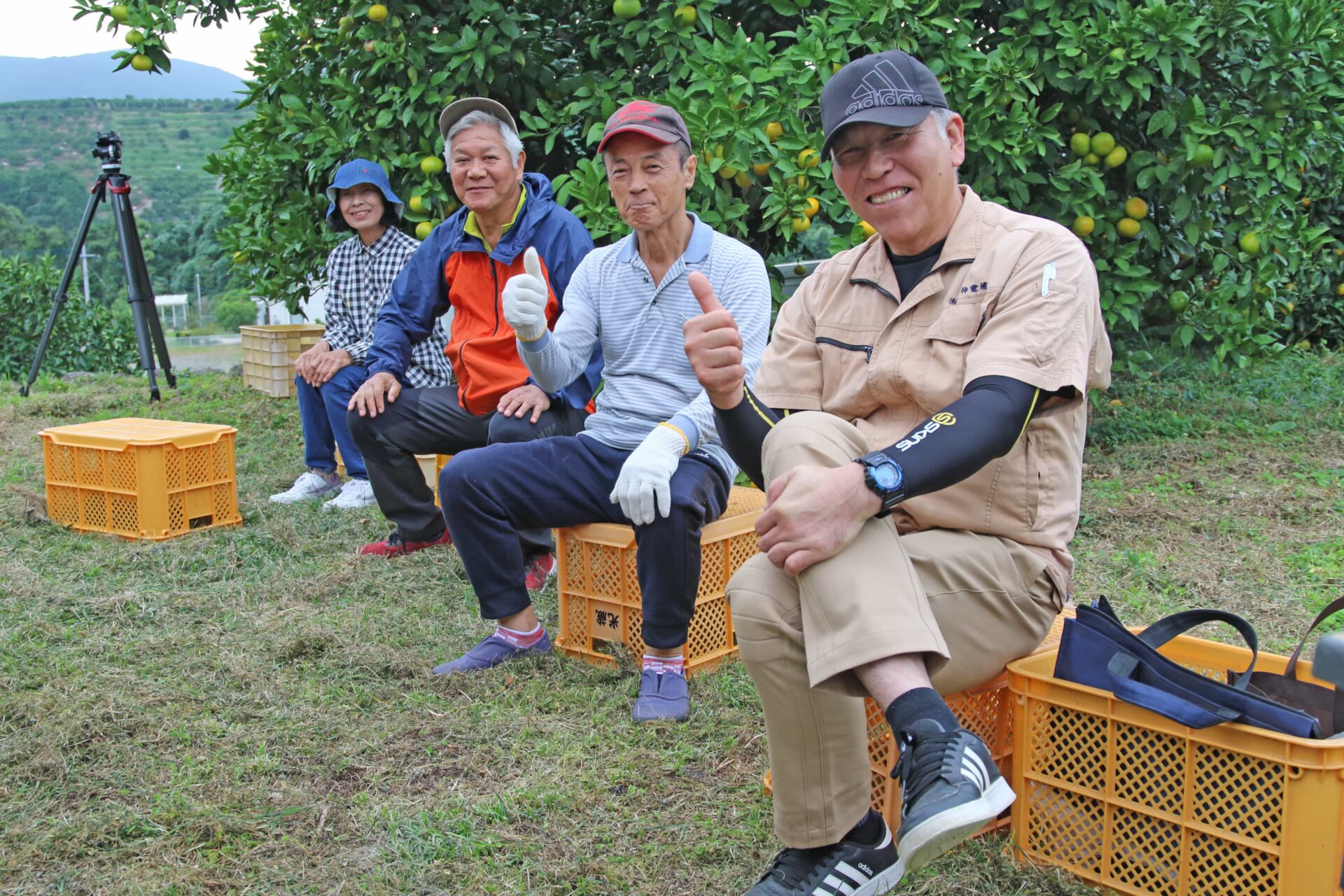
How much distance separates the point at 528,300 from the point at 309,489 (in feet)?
8.18

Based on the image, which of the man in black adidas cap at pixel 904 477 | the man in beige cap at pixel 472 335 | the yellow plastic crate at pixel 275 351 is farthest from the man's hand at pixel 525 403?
the yellow plastic crate at pixel 275 351

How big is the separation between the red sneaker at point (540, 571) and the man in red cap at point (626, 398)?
1.87 feet

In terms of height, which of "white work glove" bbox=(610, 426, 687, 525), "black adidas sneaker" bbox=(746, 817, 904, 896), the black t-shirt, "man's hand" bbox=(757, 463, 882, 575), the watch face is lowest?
"black adidas sneaker" bbox=(746, 817, 904, 896)

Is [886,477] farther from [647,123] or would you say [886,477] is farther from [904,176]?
[647,123]

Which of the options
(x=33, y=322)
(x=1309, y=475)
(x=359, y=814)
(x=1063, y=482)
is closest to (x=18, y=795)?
(x=359, y=814)

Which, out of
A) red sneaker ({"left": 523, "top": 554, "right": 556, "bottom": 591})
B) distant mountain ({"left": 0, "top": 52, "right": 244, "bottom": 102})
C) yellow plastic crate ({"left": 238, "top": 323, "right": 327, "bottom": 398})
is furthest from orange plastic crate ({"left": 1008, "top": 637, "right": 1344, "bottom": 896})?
distant mountain ({"left": 0, "top": 52, "right": 244, "bottom": 102})

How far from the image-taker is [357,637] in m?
3.21

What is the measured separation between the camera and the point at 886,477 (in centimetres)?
172

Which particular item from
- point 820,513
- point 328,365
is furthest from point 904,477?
point 328,365

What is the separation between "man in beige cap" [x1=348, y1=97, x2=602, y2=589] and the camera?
11.5 feet

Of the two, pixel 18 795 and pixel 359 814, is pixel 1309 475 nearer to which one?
pixel 359 814

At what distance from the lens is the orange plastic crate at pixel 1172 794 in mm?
1616

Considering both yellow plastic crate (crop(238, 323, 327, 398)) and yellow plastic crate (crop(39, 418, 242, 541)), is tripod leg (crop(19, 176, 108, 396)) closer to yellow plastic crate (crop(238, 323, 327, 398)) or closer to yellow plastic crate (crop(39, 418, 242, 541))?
yellow plastic crate (crop(238, 323, 327, 398))

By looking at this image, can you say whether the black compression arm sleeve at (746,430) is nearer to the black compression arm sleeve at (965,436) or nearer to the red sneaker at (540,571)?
the black compression arm sleeve at (965,436)
